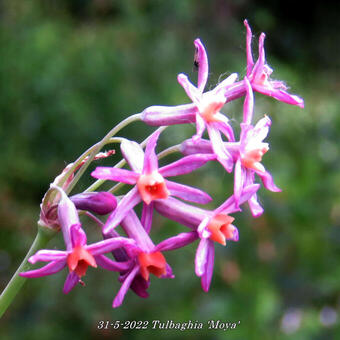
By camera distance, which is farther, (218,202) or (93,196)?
(218,202)

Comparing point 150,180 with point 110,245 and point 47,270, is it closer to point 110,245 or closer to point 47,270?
point 110,245

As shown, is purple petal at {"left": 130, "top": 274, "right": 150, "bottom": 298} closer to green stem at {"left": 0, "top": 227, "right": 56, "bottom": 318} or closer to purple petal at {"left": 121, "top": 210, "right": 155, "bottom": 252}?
purple petal at {"left": 121, "top": 210, "right": 155, "bottom": 252}

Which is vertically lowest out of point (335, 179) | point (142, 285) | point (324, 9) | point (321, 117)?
point (324, 9)

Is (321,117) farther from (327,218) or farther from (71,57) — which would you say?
(71,57)

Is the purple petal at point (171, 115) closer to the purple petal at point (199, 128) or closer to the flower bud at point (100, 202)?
the purple petal at point (199, 128)

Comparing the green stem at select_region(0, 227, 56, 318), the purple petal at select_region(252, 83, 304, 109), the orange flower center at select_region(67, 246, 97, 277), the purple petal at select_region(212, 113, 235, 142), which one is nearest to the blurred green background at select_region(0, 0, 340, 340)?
the purple petal at select_region(252, 83, 304, 109)

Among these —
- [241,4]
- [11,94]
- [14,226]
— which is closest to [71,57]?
[11,94]
